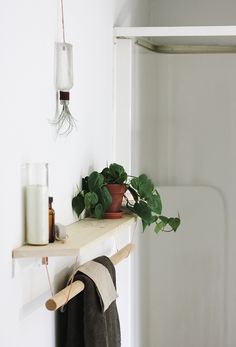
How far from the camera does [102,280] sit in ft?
5.17

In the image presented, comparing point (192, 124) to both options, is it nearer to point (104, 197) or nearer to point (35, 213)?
point (104, 197)

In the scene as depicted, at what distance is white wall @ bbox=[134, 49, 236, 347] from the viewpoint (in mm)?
2506

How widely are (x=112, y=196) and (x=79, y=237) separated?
427mm

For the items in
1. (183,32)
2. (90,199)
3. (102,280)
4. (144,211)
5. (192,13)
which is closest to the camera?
(102,280)

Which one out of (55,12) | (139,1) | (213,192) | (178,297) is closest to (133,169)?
(213,192)

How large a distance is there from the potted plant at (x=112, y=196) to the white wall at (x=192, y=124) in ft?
1.74

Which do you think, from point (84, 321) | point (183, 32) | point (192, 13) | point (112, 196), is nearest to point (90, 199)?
point (112, 196)

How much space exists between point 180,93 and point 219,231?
61 centimetres

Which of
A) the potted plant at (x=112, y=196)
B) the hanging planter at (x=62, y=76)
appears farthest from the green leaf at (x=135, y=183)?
the hanging planter at (x=62, y=76)

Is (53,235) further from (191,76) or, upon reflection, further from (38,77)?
(191,76)

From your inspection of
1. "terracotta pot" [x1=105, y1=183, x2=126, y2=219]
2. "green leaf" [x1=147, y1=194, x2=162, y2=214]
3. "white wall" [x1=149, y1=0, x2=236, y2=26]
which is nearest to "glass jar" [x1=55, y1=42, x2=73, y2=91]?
"terracotta pot" [x1=105, y1=183, x2=126, y2=219]

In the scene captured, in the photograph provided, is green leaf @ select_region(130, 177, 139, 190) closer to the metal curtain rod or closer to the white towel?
the white towel

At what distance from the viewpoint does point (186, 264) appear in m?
2.56

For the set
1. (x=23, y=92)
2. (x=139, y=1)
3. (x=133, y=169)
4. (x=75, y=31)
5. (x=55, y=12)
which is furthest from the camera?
(x=139, y=1)
